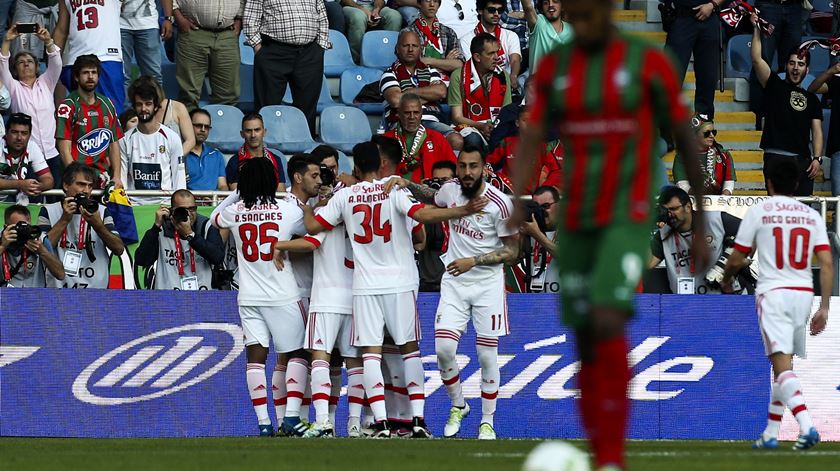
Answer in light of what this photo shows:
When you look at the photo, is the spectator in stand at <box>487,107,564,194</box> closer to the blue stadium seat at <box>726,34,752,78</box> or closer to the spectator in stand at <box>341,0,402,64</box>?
the spectator in stand at <box>341,0,402,64</box>

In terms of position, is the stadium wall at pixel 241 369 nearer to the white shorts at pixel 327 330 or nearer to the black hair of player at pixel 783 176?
the white shorts at pixel 327 330

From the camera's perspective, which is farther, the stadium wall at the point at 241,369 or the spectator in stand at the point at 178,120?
the spectator in stand at the point at 178,120

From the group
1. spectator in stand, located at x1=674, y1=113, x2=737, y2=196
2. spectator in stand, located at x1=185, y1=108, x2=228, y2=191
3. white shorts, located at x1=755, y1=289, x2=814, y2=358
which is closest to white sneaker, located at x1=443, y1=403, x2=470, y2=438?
white shorts, located at x1=755, y1=289, x2=814, y2=358

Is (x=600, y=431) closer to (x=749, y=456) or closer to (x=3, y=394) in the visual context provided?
(x=749, y=456)

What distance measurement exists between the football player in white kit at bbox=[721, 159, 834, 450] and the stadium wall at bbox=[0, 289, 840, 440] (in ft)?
9.62

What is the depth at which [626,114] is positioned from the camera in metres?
6.38

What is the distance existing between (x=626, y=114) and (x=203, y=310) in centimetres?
792

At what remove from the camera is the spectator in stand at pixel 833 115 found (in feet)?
55.7

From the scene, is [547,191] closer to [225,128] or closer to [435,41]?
[435,41]

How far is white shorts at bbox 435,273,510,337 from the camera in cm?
1239

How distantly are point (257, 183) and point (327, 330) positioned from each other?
143 centimetres

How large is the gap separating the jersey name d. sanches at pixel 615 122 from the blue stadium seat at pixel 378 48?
1240 centimetres

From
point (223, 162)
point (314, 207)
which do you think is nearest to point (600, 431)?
point (314, 207)

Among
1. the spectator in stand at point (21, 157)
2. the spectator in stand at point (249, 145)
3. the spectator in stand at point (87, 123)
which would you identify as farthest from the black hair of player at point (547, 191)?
the spectator in stand at point (21, 157)
